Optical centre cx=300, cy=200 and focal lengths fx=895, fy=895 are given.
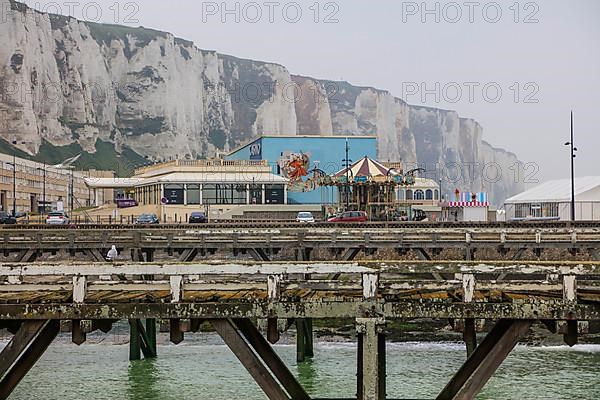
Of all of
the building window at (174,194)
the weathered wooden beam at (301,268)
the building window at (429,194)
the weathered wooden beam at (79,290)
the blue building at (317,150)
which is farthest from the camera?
the building window at (429,194)

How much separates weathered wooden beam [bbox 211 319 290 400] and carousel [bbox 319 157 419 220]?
69.1 m

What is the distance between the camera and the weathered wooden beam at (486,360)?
13.4m

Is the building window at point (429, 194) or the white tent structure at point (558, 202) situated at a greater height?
the building window at point (429, 194)

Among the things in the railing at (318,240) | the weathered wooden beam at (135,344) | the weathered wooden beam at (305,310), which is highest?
the railing at (318,240)

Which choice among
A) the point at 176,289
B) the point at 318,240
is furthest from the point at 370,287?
the point at 318,240

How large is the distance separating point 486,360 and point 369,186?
235 feet

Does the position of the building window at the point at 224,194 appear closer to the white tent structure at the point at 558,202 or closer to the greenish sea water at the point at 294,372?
the white tent structure at the point at 558,202

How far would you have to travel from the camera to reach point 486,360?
13.5m

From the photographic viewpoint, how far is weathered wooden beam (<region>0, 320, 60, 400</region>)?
1408 centimetres

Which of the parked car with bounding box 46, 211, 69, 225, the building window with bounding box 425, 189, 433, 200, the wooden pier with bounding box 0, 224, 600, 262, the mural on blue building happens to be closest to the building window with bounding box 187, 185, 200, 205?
the mural on blue building

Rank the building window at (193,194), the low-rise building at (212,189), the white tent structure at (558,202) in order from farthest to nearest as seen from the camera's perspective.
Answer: the building window at (193,194) < the low-rise building at (212,189) < the white tent structure at (558,202)

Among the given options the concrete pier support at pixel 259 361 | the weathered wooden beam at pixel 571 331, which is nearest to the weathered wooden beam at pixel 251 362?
the concrete pier support at pixel 259 361

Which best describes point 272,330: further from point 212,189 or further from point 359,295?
point 212,189

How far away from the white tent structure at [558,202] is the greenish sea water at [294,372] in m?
62.5
